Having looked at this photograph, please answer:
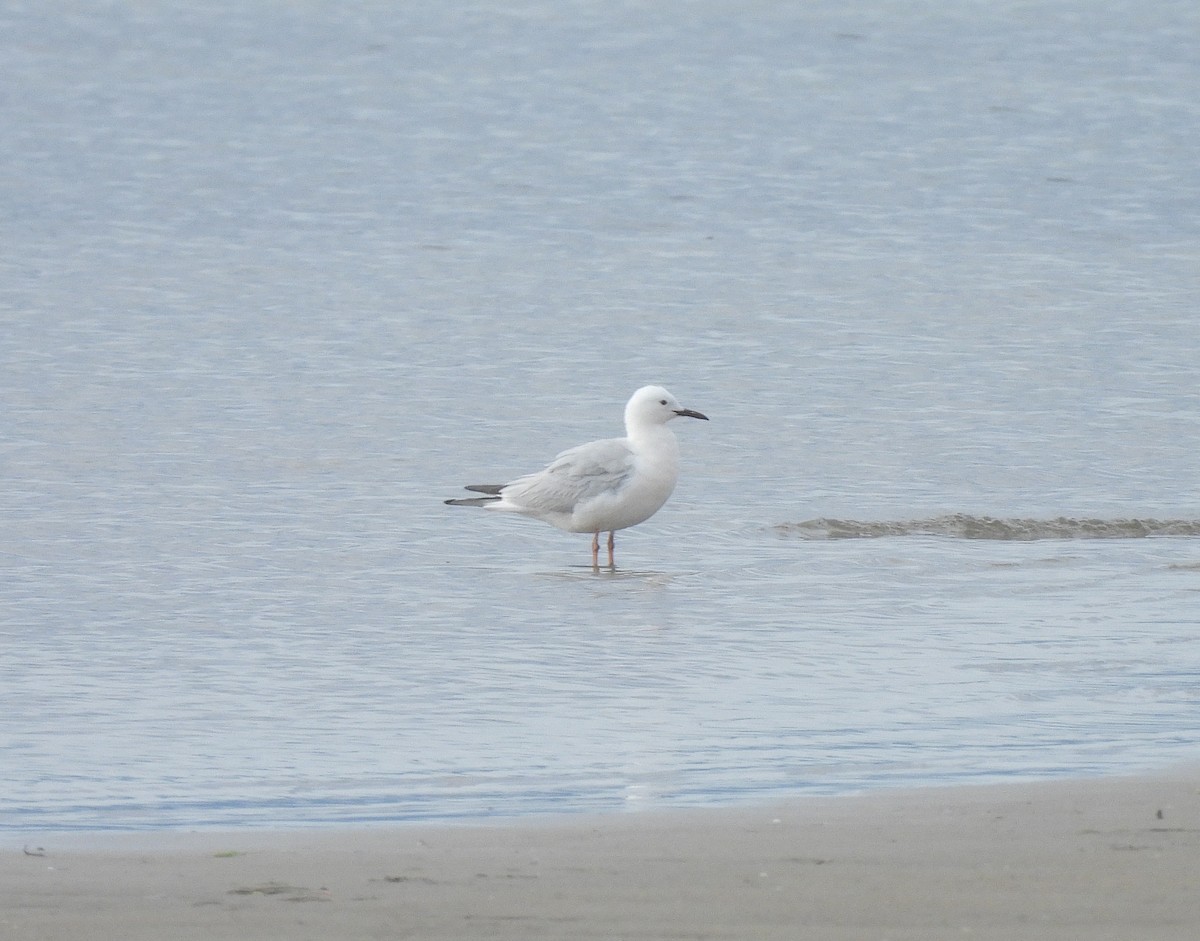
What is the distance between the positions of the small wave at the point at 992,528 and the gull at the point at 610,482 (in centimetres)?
73

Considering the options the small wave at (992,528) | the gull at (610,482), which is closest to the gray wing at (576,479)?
the gull at (610,482)

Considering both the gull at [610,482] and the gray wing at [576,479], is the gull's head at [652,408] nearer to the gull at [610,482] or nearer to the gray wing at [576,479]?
the gull at [610,482]

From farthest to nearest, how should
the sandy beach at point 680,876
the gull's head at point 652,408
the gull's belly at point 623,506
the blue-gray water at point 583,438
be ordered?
the gull's head at point 652,408 → the gull's belly at point 623,506 → the blue-gray water at point 583,438 → the sandy beach at point 680,876

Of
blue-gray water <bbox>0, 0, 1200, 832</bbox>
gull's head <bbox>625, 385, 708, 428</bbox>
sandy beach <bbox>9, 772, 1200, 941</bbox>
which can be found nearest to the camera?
sandy beach <bbox>9, 772, 1200, 941</bbox>

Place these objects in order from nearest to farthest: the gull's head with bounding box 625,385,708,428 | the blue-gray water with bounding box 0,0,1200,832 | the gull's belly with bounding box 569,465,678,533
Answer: the blue-gray water with bounding box 0,0,1200,832 < the gull's belly with bounding box 569,465,678,533 < the gull's head with bounding box 625,385,708,428

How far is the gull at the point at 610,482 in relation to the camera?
31.5 feet

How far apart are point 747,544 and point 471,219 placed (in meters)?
12.4

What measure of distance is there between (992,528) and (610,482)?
5.76 ft

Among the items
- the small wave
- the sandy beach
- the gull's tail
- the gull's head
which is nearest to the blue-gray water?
the small wave

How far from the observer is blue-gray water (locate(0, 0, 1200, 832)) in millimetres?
6215

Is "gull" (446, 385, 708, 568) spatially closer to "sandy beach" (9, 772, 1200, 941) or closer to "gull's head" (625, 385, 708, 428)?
"gull's head" (625, 385, 708, 428)

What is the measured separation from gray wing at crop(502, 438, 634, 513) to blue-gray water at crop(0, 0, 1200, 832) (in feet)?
0.79

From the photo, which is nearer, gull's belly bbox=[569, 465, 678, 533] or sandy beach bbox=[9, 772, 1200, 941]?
sandy beach bbox=[9, 772, 1200, 941]

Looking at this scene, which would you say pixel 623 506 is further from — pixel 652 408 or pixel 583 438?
pixel 583 438
